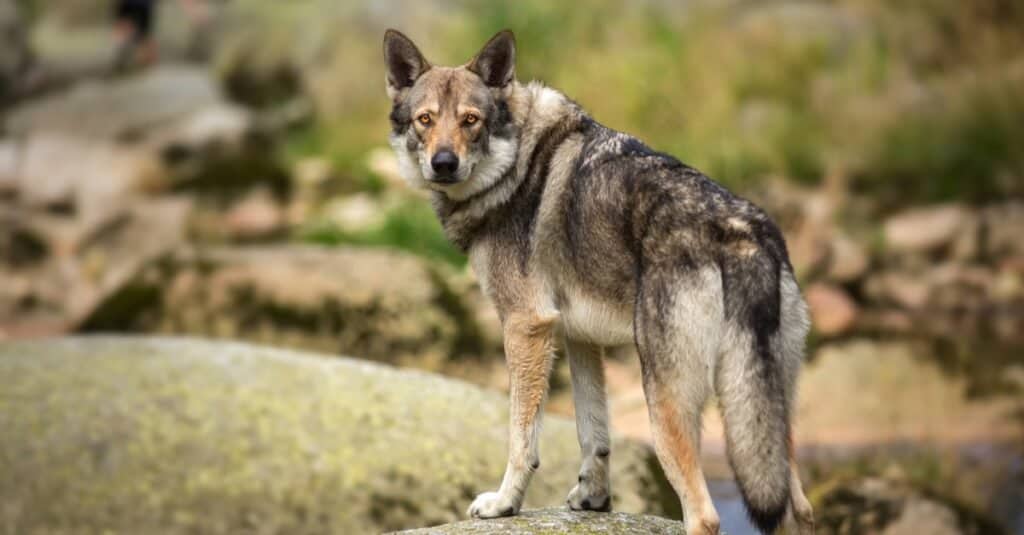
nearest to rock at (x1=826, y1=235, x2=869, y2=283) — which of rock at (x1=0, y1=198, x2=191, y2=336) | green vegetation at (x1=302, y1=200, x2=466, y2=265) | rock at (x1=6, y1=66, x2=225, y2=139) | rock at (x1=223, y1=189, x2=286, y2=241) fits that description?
green vegetation at (x1=302, y1=200, x2=466, y2=265)

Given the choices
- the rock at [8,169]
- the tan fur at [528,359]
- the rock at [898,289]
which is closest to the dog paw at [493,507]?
the tan fur at [528,359]

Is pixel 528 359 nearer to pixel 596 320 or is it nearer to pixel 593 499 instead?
pixel 596 320

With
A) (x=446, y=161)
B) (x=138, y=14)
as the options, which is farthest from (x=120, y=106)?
(x=446, y=161)

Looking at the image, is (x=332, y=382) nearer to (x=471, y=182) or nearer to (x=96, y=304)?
(x=471, y=182)

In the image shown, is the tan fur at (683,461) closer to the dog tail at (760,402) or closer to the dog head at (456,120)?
the dog tail at (760,402)

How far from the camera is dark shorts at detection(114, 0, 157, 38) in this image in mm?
30172

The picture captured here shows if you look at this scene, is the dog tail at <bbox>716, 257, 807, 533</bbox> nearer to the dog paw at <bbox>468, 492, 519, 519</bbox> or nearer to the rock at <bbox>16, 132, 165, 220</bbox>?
the dog paw at <bbox>468, 492, 519, 519</bbox>

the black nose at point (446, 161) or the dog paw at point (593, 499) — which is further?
the dog paw at point (593, 499)

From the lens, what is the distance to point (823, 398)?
42.2 feet

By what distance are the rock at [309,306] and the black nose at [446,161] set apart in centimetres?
556

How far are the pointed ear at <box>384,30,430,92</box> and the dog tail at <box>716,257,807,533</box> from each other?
2.13m

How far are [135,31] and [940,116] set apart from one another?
18.8 m

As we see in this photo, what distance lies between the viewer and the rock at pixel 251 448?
778cm

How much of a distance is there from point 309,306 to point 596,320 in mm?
6012
